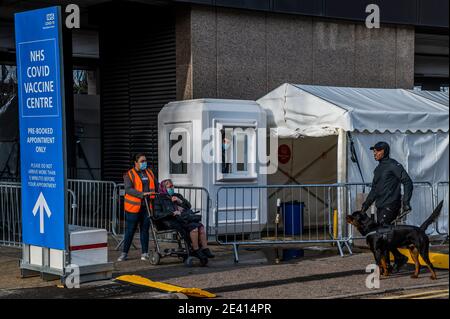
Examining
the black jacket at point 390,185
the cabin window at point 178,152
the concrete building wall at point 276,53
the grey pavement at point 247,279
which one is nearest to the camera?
the grey pavement at point 247,279

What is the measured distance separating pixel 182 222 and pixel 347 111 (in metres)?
3.85

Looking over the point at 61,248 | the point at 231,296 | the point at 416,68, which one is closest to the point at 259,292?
the point at 231,296

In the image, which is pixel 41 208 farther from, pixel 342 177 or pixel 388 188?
pixel 342 177

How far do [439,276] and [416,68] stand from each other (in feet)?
55.4

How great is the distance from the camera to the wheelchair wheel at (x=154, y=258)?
12258mm

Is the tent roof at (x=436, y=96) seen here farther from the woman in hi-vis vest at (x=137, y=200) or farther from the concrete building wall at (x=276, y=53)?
the woman in hi-vis vest at (x=137, y=200)

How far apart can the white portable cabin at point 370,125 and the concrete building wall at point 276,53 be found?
1107mm

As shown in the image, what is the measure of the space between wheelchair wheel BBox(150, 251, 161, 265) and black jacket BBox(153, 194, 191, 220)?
55 cm

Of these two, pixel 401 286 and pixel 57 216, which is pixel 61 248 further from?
pixel 401 286

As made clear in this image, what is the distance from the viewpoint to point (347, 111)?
14211 millimetres

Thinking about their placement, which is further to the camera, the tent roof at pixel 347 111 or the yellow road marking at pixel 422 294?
the tent roof at pixel 347 111

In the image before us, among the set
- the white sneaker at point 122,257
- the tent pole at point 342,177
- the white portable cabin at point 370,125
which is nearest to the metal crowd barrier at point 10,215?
the white sneaker at point 122,257

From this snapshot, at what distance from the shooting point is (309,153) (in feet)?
57.7

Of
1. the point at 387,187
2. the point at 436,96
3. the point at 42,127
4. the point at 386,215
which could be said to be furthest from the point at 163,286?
the point at 436,96
